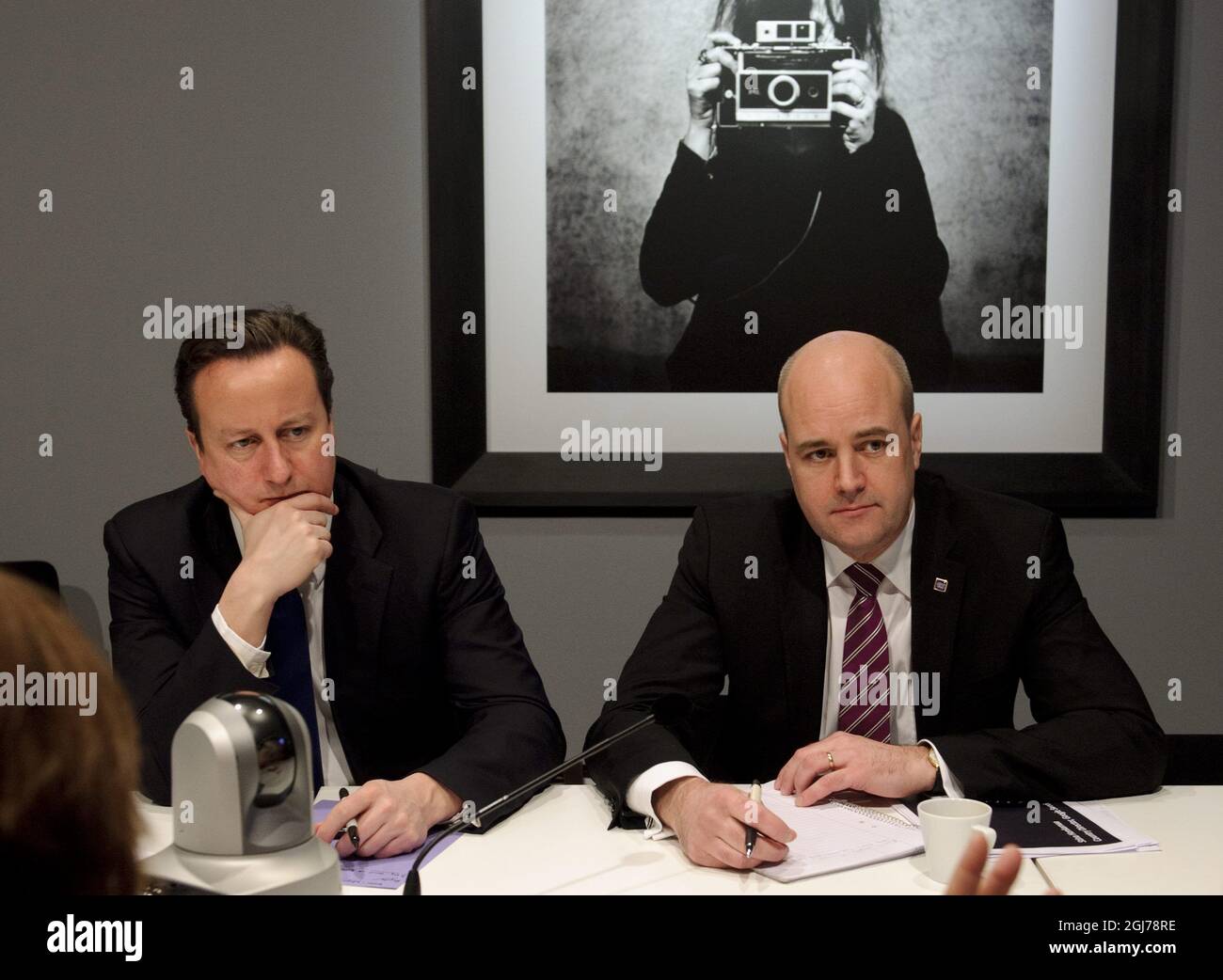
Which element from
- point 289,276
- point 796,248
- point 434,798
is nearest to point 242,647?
point 434,798

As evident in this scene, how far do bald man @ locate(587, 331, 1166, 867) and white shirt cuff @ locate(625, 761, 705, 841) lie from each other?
24cm

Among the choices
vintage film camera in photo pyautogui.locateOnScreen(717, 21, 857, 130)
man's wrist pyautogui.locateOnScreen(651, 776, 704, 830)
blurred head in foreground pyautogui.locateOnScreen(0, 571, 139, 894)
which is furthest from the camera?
vintage film camera in photo pyautogui.locateOnScreen(717, 21, 857, 130)

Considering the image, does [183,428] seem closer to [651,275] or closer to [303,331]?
[303,331]

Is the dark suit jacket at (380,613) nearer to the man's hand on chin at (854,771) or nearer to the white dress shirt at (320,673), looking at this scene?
the white dress shirt at (320,673)

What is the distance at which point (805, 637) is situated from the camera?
1.98 meters

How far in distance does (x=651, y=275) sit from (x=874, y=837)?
1.67 m

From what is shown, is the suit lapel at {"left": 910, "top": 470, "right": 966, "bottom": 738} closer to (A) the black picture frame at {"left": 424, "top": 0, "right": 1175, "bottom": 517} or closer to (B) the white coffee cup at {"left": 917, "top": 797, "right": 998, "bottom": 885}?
(B) the white coffee cup at {"left": 917, "top": 797, "right": 998, "bottom": 885}

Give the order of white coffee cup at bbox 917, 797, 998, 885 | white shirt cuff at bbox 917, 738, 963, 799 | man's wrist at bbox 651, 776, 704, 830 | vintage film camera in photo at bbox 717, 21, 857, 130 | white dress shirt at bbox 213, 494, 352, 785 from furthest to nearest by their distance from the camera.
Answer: vintage film camera in photo at bbox 717, 21, 857, 130 < white dress shirt at bbox 213, 494, 352, 785 < white shirt cuff at bbox 917, 738, 963, 799 < man's wrist at bbox 651, 776, 704, 830 < white coffee cup at bbox 917, 797, 998, 885

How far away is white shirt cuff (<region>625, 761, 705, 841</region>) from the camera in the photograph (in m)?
1.51

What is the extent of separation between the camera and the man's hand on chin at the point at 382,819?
140 centimetres

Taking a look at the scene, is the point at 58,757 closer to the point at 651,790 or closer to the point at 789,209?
the point at 651,790

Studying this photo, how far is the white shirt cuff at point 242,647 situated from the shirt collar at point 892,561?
97 centimetres

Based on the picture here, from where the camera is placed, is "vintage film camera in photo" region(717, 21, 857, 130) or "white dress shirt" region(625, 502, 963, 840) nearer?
"white dress shirt" region(625, 502, 963, 840)

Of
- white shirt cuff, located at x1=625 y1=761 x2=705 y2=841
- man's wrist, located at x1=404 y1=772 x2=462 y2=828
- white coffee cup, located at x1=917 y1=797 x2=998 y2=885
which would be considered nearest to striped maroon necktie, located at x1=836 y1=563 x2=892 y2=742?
white shirt cuff, located at x1=625 y1=761 x2=705 y2=841
